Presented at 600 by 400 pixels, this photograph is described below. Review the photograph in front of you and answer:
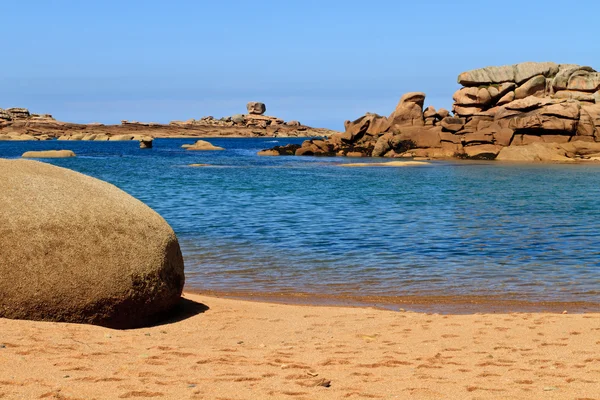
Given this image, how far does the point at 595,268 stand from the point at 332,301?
600cm

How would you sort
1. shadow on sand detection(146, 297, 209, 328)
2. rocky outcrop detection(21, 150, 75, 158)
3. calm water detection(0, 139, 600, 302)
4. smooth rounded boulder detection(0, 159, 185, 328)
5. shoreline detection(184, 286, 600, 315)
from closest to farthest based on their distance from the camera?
smooth rounded boulder detection(0, 159, 185, 328)
shadow on sand detection(146, 297, 209, 328)
shoreline detection(184, 286, 600, 315)
calm water detection(0, 139, 600, 302)
rocky outcrop detection(21, 150, 75, 158)

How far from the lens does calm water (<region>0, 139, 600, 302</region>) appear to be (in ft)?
44.1

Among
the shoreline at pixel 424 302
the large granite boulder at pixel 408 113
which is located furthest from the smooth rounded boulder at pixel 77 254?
the large granite boulder at pixel 408 113

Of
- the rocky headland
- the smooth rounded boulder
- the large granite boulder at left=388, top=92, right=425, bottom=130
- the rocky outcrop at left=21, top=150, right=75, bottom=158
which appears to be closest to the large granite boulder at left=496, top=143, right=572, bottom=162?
the rocky headland

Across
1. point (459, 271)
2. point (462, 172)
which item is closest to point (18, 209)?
point (459, 271)

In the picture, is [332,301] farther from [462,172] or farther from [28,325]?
[462,172]

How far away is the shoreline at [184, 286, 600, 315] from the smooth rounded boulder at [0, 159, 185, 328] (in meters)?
3.20

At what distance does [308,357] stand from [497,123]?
63838mm

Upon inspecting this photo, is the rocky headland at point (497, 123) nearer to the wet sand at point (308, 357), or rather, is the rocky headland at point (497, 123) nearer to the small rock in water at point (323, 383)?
the wet sand at point (308, 357)

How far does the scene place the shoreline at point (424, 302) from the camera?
11.3 m

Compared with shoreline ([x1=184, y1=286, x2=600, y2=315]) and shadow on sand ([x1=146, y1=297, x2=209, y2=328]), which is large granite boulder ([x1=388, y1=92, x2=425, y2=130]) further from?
shadow on sand ([x1=146, y1=297, x2=209, y2=328])

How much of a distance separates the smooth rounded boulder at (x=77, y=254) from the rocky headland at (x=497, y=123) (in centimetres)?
5781

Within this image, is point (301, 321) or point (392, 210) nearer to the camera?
point (301, 321)

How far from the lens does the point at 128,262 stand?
8578 millimetres
